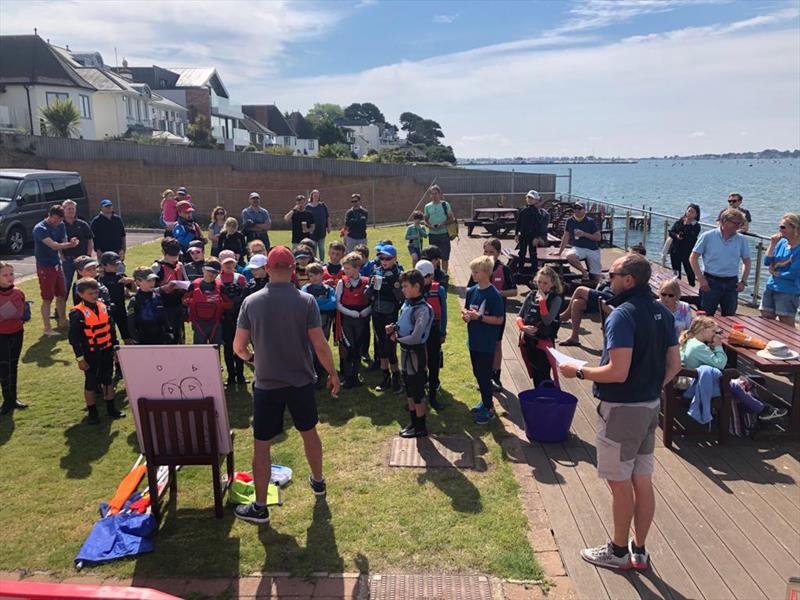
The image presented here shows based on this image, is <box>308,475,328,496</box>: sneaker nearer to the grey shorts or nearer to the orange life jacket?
the grey shorts

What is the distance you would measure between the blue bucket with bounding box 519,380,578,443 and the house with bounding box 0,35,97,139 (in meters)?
39.4

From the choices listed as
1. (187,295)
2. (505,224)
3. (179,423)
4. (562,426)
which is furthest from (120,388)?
(505,224)

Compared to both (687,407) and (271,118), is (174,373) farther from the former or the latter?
(271,118)

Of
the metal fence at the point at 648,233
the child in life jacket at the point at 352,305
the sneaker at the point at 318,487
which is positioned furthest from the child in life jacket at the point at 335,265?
the metal fence at the point at 648,233

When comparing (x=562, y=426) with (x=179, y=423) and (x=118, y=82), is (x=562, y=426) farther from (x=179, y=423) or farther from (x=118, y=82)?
(x=118, y=82)

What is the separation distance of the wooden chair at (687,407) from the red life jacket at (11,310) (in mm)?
6337

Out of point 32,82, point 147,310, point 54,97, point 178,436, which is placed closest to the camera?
point 178,436

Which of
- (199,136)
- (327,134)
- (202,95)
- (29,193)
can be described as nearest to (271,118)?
(327,134)

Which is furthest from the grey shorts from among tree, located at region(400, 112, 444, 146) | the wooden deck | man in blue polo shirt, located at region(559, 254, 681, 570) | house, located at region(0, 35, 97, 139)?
tree, located at region(400, 112, 444, 146)

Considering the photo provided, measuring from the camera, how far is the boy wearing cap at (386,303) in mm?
6945

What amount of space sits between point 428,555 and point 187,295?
4272 mm

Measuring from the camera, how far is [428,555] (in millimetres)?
4133

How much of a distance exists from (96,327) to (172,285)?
4.08 feet

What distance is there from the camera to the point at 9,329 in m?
6.48
